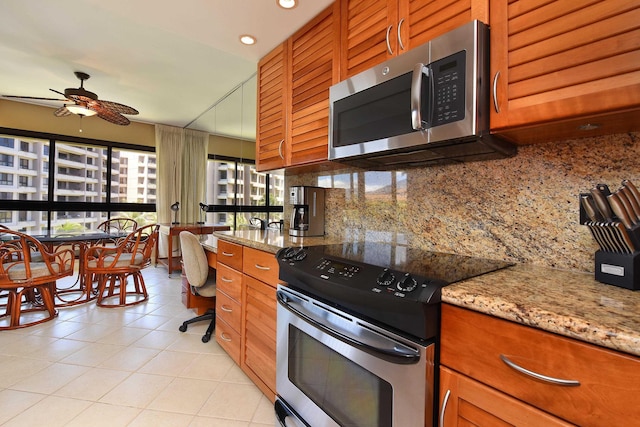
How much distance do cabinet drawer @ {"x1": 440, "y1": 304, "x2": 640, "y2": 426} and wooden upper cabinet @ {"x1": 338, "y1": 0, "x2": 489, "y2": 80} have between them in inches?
38.0

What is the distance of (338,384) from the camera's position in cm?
111

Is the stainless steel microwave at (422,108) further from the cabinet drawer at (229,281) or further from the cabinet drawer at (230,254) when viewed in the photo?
the cabinet drawer at (229,281)

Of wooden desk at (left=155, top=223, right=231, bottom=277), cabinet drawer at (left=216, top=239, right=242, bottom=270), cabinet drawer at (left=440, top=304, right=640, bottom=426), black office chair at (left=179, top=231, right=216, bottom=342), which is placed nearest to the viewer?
cabinet drawer at (left=440, top=304, right=640, bottom=426)

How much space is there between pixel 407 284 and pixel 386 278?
0.23 ft

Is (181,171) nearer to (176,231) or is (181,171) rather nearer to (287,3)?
(176,231)

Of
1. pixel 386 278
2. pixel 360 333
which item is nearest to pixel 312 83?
pixel 386 278

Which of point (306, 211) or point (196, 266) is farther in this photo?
point (196, 266)

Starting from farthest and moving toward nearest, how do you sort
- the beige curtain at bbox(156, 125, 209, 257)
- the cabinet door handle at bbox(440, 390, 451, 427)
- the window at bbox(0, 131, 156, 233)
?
the beige curtain at bbox(156, 125, 209, 257) < the window at bbox(0, 131, 156, 233) < the cabinet door handle at bbox(440, 390, 451, 427)

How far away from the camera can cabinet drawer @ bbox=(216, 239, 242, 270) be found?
1892 millimetres

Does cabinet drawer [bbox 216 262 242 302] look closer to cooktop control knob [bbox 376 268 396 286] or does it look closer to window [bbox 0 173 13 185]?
cooktop control knob [bbox 376 268 396 286]

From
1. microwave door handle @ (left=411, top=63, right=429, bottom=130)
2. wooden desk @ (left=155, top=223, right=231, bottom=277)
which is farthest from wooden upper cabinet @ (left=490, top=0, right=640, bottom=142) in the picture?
wooden desk @ (left=155, top=223, right=231, bottom=277)

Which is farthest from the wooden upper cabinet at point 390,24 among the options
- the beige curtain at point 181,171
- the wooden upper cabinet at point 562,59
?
the beige curtain at point 181,171

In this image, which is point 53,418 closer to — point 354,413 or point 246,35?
point 354,413

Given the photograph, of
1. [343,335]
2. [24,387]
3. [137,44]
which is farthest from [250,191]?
[343,335]
